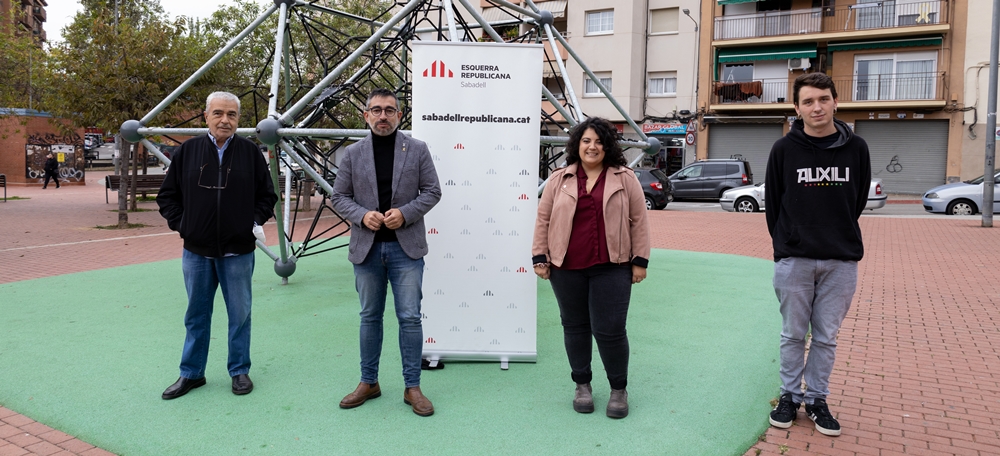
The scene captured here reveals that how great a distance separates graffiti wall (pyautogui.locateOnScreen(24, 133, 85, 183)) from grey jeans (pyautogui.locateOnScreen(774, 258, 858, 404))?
35.2 meters

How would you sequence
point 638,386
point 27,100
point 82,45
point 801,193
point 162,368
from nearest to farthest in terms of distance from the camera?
1. point 801,193
2. point 638,386
3. point 162,368
4. point 82,45
5. point 27,100

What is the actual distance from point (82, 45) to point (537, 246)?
1775cm

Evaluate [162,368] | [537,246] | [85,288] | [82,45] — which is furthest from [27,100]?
[537,246]

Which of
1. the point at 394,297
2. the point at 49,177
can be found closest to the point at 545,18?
the point at 394,297

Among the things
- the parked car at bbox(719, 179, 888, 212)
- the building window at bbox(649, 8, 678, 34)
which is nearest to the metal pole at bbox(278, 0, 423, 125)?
the parked car at bbox(719, 179, 888, 212)

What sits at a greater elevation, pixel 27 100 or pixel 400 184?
pixel 27 100

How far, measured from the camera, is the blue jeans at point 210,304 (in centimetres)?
451

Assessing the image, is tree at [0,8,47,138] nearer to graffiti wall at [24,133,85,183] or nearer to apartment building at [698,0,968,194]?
graffiti wall at [24,133,85,183]

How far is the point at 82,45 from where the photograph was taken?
1809 cm

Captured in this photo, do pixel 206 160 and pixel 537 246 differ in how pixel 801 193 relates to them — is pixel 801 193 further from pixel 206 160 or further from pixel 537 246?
pixel 206 160

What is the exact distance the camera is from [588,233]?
160 inches

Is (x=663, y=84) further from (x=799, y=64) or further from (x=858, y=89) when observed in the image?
(x=858, y=89)

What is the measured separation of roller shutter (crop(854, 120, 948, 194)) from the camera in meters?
31.0

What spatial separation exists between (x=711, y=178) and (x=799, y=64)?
32.0 feet
